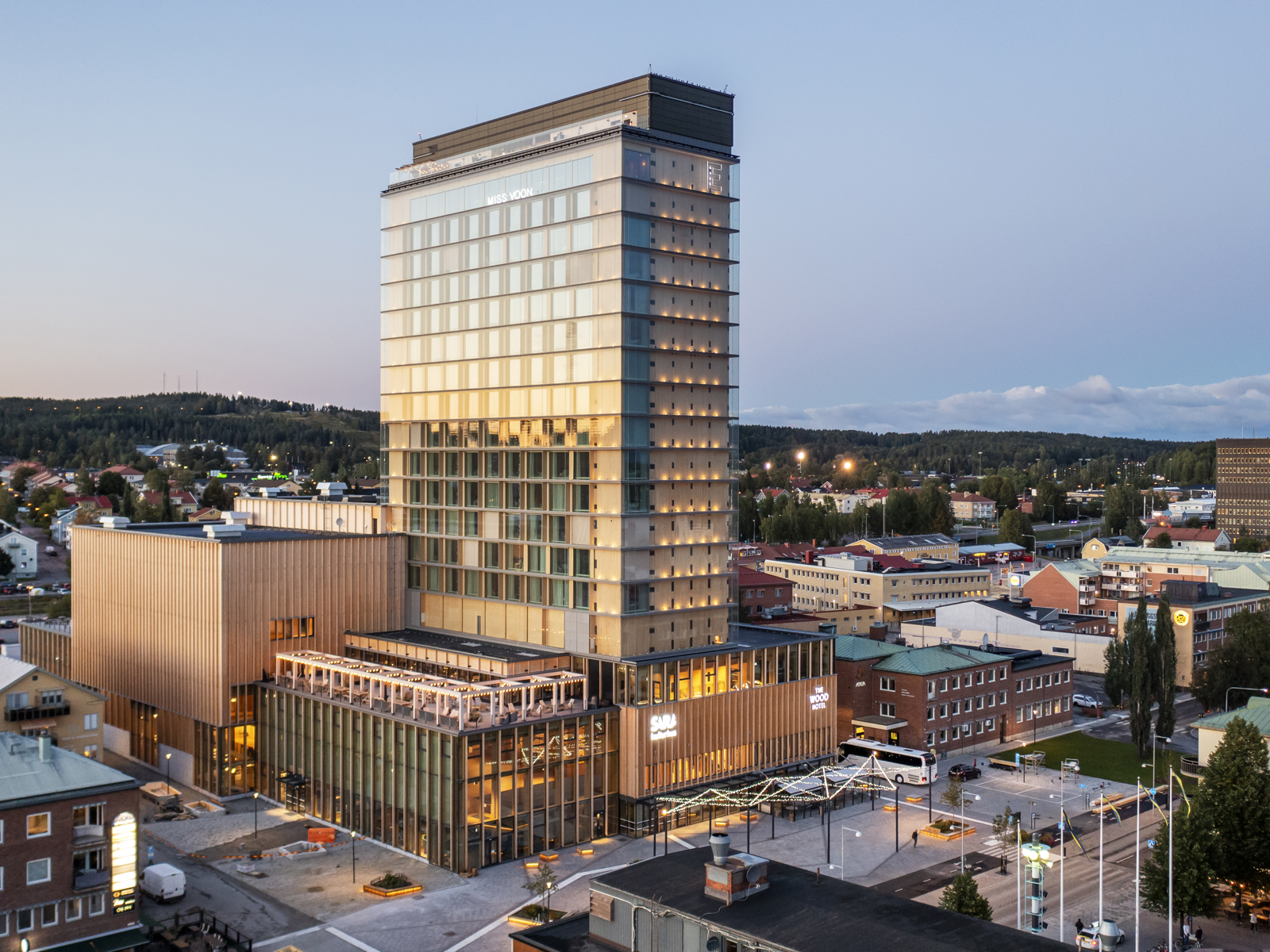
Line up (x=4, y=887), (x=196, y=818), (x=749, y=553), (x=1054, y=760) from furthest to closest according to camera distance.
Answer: (x=749, y=553)
(x=1054, y=760)
(x=196, y=818)
(x=4, y=887)

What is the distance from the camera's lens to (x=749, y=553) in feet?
600

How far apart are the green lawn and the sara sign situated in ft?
114

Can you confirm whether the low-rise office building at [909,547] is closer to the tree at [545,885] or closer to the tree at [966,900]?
the tree at [545,885]

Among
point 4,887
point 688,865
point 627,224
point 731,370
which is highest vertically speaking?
point 627,224

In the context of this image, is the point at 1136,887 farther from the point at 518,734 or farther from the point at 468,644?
the point at 468,644

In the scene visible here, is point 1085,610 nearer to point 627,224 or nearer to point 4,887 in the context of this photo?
point 627,224

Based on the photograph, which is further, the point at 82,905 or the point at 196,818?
the point at 196,818

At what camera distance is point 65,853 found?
1953 inches

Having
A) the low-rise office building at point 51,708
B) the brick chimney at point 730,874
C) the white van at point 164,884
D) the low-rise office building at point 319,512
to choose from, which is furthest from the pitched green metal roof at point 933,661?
the low-rise office building at point 51,708

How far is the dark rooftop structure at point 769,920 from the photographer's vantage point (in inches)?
1355

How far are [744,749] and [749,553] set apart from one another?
10927cm

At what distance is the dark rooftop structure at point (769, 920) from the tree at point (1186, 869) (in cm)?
2008

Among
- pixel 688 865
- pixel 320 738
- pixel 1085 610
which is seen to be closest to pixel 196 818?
pixel 320 738

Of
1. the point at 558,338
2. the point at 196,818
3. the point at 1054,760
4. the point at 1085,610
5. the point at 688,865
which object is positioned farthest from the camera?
the point at 1085,610
